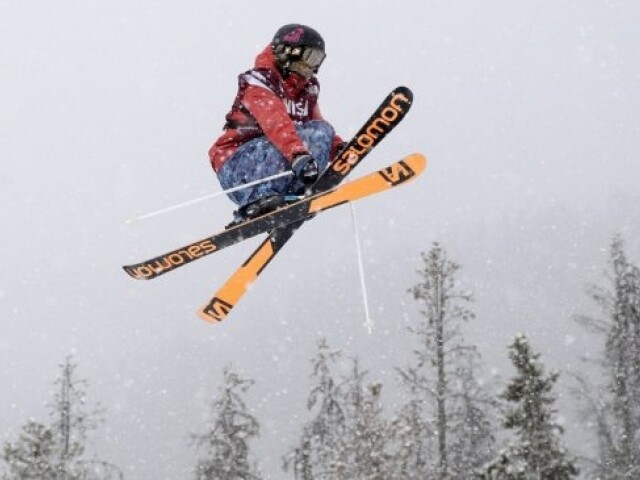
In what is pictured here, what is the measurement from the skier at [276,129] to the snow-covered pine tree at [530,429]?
895 cm

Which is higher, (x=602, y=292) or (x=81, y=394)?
(x=602, y=292)

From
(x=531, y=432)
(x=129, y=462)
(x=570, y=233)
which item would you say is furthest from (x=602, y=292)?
(x=570, y=233)

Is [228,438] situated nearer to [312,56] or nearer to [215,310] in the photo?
[215,310]

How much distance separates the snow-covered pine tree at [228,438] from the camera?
75.3 feet

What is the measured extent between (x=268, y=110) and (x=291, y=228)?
1265 mm

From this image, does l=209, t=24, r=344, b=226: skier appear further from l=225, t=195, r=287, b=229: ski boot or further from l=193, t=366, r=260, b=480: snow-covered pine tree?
l=193, t=366, r=260, b=480: snow-covered pine tree

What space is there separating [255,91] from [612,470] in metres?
16.3

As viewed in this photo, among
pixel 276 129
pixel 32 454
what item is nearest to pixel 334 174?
pixel 276 129

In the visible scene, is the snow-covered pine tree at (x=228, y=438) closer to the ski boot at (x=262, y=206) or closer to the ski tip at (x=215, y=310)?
the ski tip at (x=215, y=310)

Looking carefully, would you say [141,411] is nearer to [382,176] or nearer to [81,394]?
[81,394]

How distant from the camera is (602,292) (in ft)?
73.2

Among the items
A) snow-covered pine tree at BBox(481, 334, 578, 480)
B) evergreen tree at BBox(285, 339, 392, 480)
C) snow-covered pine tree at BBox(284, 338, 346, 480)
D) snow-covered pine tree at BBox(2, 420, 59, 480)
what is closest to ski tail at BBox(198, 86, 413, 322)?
evergreen tree at BBox(285, 339, 392, 480)

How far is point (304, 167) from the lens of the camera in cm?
602

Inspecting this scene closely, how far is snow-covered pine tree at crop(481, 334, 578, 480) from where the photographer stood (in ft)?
48.5
